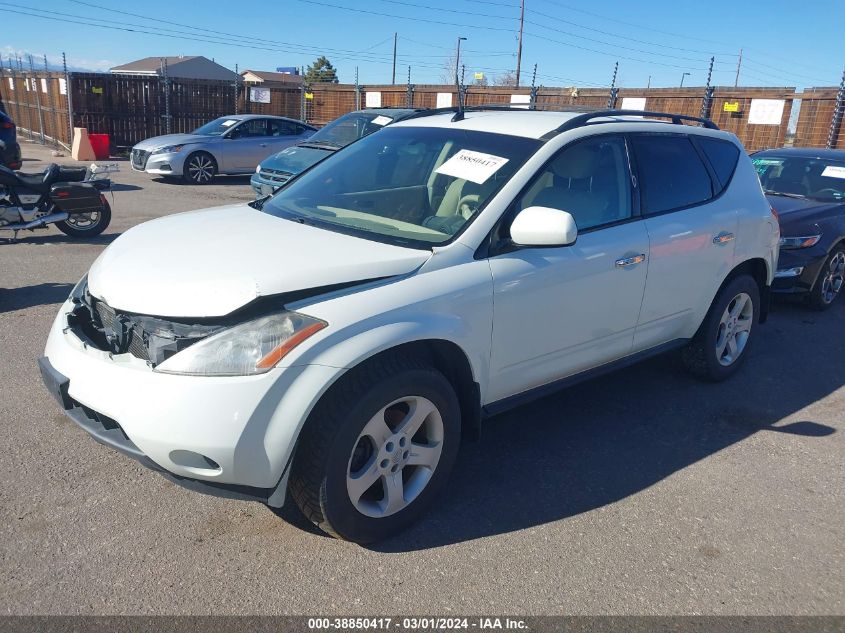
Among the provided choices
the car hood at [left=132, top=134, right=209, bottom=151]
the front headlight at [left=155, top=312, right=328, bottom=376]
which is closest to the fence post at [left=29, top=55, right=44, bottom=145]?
the car hood at [left=132, top=134, right=209, bottom=151]

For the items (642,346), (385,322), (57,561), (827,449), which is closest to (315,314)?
(385,322)

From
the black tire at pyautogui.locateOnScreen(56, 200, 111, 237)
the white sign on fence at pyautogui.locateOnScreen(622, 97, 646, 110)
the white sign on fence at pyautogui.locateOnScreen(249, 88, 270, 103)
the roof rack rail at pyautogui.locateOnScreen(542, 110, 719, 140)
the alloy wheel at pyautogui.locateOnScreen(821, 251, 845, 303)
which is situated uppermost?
the white sign on fence at pyautogui.locateOnScreen(622, 97, 646, 110)

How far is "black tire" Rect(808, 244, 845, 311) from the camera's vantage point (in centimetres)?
705

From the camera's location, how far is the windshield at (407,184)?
3408 millimetres

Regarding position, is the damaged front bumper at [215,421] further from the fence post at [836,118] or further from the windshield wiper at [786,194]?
the fence post at [836,118]

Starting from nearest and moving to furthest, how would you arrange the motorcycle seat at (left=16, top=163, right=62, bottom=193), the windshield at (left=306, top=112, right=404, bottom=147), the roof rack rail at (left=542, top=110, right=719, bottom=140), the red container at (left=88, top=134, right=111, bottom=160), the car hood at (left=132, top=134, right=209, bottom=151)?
A: 1. the roof rack rail at (left=542, top=110, right=719, bottom=140)
2. the motorcycle seat at (left=16, top=163, right=62, bottom=193)
3. the windshield at (left=306, top=112, right=404, bottom=147)
4. the car hood at (left=132, top=134, right=209, bottom=151)
5. the red container at (left=88, top=134, right=111, bottom=160)

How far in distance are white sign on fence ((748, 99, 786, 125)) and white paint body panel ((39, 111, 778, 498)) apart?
502 inches

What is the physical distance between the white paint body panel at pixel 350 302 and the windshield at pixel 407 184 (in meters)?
0.11

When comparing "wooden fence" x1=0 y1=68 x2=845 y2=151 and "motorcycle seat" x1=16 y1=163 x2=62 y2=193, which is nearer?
"motorcycle seat" x1=16 y1=163 x2=62 y2=193

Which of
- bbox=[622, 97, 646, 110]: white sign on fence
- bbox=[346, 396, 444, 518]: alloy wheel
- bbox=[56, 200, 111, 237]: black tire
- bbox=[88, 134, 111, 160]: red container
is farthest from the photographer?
bbox=[88, 134, 111, 160]: red container

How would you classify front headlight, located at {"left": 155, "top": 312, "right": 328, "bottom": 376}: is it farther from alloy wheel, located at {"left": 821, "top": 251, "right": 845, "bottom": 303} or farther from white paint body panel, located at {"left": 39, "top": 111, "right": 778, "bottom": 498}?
alloy wheel, located at {"left": 821, "top": 251, "right": 845, "bottom": 303}

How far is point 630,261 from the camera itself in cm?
386

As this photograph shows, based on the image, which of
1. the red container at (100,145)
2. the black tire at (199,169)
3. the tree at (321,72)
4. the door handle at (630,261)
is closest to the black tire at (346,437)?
the door handle at (630,261)

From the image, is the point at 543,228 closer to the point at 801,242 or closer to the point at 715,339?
the point at 715,339
